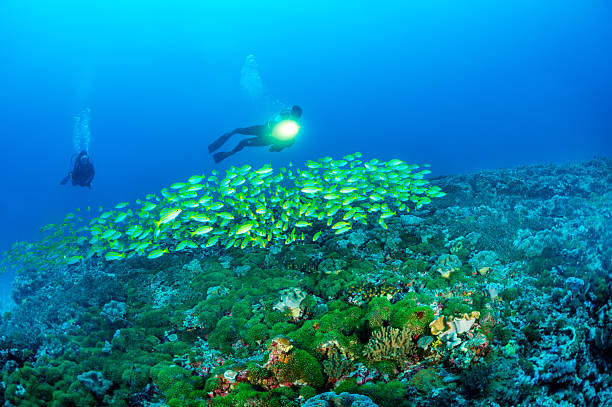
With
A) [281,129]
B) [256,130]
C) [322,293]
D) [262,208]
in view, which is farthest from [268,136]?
[322,293]

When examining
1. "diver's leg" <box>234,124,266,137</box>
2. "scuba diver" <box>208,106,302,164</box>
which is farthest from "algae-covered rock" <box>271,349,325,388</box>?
"diver's leg" <box>234,124,266,137</box>

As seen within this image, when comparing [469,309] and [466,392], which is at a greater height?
[469,309]

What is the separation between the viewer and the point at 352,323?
5039 mm

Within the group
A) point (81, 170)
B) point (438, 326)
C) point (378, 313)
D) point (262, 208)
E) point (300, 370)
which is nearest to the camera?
point (300, 370)

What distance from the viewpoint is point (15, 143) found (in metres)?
105

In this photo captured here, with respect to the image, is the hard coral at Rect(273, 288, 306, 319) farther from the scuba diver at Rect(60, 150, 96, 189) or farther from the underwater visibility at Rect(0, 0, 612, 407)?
the scuba diver at Rect(60, 150, 96, 189)

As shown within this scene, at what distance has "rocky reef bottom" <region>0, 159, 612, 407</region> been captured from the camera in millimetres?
3695

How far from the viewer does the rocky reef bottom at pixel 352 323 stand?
3.70m

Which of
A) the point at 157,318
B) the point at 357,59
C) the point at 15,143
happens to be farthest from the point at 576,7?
the point at 15,143

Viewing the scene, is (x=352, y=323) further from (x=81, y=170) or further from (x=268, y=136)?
(x=81, y=170)

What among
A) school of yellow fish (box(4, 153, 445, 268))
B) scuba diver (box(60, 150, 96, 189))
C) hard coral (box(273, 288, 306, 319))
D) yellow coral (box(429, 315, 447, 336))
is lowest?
yellow coral (box(429, 315, 447, 336))

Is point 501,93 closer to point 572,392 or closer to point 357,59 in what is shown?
point 357,59

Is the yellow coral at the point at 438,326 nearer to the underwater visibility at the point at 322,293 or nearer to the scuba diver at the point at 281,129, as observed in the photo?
the underwater visibility at the point at 322,293

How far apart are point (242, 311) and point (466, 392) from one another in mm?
4152
